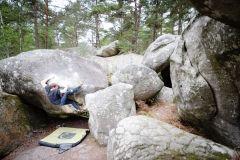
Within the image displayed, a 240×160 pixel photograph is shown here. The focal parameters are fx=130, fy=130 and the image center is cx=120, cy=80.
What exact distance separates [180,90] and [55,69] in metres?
5.41

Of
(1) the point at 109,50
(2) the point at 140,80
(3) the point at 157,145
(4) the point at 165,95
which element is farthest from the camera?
(1) the point at 109,50

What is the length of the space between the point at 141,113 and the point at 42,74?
4.86m

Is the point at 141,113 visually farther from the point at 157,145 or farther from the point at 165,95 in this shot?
the point at 157,145

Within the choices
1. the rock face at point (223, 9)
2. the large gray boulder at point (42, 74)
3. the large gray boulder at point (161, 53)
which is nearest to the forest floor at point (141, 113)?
the large gray boulder at point (42, 74)

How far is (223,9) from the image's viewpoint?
1804 millimetres

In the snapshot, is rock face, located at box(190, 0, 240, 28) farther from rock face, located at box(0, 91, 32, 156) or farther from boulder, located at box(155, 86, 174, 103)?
rock face, located at box(0, 91, 32, 156)

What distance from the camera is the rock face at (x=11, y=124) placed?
5734 millimetres

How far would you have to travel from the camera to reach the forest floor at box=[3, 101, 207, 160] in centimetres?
505

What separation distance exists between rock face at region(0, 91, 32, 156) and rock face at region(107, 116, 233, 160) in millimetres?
5466

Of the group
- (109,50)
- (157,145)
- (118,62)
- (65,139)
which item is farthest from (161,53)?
(65,139)

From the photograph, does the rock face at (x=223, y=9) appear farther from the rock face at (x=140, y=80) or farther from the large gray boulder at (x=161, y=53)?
the large gray boulder at (x=161, y=53)

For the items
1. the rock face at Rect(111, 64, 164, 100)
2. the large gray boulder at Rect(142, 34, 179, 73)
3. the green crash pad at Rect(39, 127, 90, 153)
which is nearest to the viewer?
the green crash pad at Rect(39, 127, 90, 153)

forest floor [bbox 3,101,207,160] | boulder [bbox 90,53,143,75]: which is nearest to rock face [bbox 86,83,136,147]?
forest floor [bbox 3,101,207,160]

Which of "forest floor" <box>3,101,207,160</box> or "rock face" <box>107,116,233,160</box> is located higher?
"rock face" <box>107,116,233,160</box>
